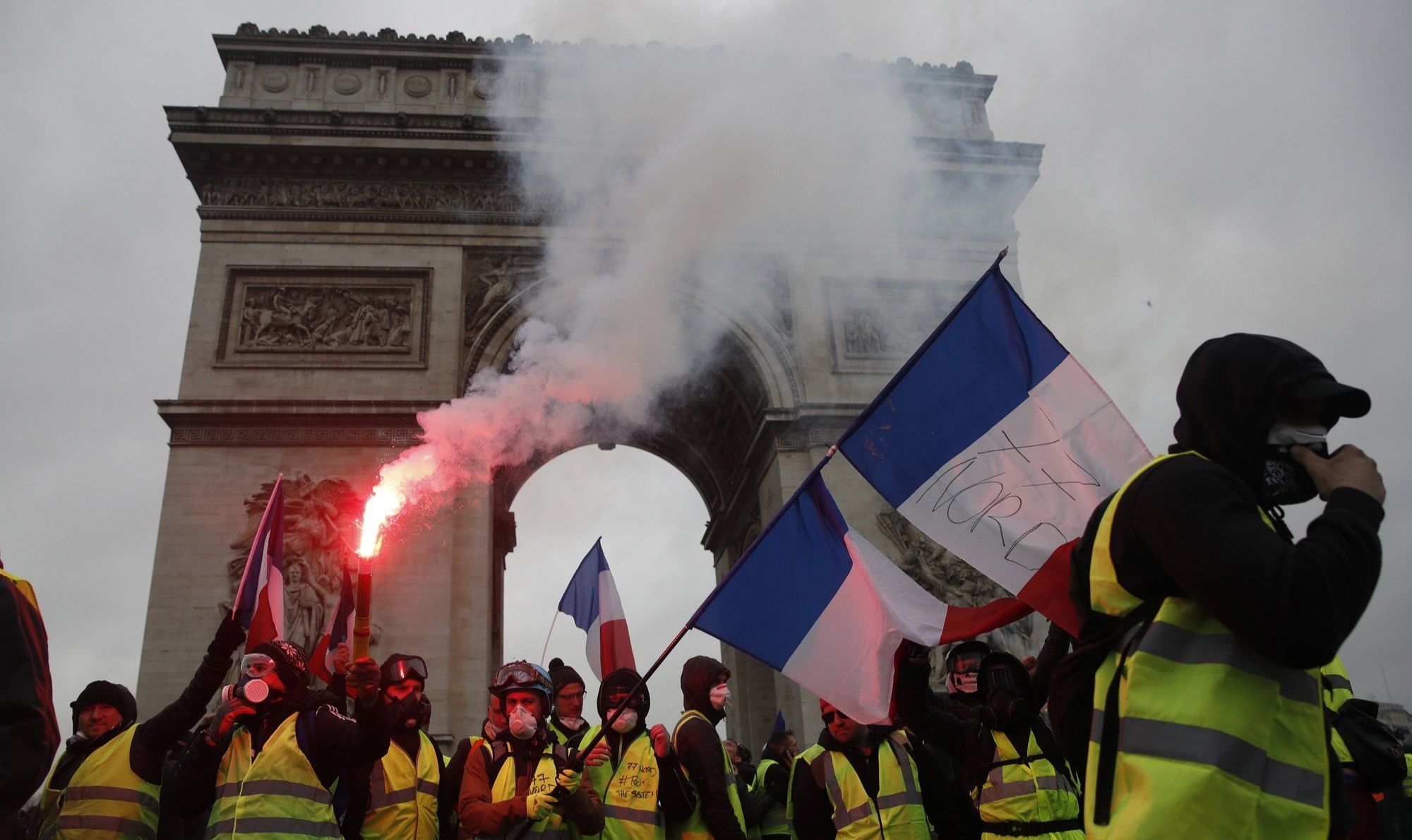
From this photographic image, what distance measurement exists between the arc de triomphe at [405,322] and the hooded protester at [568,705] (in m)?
8.04

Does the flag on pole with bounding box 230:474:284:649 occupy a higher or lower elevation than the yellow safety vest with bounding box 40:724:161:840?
higher

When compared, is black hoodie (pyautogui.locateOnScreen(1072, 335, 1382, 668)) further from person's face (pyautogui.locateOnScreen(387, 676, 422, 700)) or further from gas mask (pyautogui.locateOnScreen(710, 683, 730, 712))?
person's face (pyautogui.locateOnScreen(387, 676, 422, 700))

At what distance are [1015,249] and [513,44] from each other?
9.51m

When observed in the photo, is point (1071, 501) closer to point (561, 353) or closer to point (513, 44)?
point (561, 353)

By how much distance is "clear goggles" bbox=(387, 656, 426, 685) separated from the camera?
532cm

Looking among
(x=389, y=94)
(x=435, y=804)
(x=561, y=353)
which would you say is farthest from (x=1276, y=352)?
(x=389, y=94)

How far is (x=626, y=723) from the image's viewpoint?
4688mm

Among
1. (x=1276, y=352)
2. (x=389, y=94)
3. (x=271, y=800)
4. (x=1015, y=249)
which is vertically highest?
(x=389, y=94)

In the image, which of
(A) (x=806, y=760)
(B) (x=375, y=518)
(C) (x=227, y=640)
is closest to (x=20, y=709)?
(B) (x=375, y=518)

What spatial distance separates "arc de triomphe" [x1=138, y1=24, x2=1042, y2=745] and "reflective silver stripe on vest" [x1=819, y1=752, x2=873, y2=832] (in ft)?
28.8

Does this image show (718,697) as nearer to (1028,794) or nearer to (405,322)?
(1028,794)

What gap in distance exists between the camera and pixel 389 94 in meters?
16.9

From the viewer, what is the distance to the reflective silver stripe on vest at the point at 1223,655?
69.3 inches

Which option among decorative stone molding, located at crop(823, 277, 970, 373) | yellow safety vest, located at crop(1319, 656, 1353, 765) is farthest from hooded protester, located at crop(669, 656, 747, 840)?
decorative stone molding, located at crop(823, 277, 970, 373)
